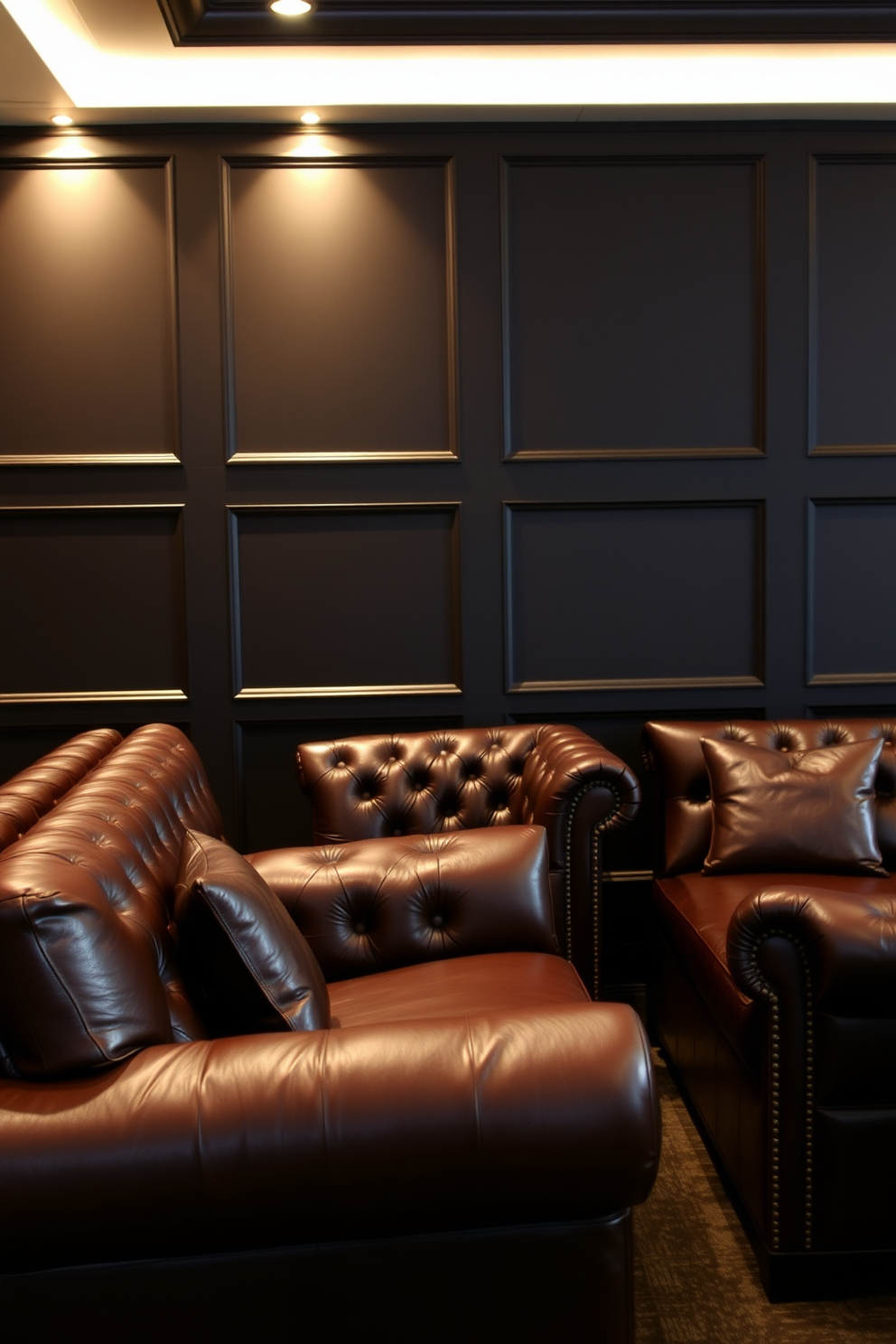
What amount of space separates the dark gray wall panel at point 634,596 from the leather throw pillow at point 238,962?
180 centimetres

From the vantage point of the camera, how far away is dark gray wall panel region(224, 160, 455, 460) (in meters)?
3.20

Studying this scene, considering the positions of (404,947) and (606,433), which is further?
(606,433)

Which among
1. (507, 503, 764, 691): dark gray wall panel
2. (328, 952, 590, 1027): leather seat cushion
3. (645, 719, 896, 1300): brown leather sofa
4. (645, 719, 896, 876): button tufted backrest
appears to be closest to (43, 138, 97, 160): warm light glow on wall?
(507, 503, 764, 691): dark gray wall panel

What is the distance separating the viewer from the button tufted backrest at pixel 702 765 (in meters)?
2.92

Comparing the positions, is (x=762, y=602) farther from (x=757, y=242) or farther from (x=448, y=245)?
(x=448, y=245)

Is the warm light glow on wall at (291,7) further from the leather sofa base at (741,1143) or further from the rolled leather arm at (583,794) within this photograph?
the leather sofa base at (741,1143)

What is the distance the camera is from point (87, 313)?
10.5 feet

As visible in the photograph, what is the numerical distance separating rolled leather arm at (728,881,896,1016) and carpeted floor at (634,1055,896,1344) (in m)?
0.53

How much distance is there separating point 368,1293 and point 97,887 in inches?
23.2

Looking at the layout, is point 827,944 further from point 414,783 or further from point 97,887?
point 414,783

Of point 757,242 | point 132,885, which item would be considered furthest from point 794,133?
point 132,885

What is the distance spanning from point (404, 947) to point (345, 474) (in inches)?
58.1

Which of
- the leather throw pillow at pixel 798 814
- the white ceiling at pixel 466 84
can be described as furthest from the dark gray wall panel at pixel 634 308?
the leather throw pillow at pixel 798 814

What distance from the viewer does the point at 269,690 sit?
10.8 ft
